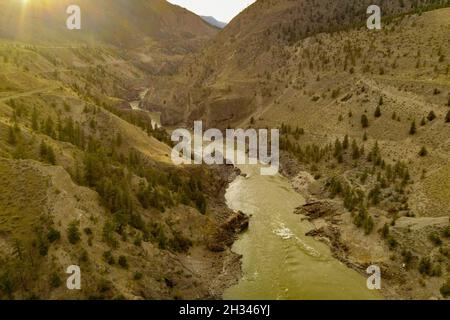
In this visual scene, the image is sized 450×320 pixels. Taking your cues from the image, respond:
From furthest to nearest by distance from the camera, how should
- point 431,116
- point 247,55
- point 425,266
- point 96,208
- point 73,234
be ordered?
point 247,55 < point 431,116 < point 425,266 < point 96,208 < point 73,234

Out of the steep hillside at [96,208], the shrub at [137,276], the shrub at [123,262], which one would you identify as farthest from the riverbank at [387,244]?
the shrub at [123,262]

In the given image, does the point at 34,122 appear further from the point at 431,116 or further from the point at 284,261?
the point at 431,116

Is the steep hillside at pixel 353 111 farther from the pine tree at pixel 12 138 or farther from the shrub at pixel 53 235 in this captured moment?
the pine tree at pixel 12 138

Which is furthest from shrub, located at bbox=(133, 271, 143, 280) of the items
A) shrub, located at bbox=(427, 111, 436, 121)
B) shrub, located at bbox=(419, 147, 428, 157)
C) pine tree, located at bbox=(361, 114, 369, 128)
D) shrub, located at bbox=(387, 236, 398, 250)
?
pine tree, located at bbox=(361, 114, 369, 128)

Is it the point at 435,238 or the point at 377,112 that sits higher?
the point at 377,112

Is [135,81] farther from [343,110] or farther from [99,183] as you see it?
[99,183]

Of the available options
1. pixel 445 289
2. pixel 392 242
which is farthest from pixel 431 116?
pixel 445 289

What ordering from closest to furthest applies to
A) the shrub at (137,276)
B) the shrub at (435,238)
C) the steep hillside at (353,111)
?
the shrub at (137,276) < the shrub at (435,238) < the steep hillside at (353,111)

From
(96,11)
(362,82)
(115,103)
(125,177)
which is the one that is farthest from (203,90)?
(96,11)
